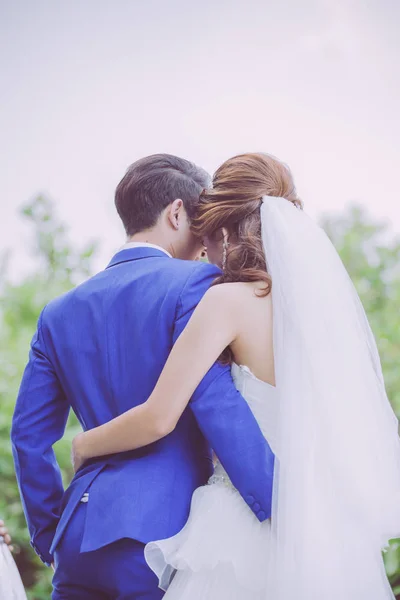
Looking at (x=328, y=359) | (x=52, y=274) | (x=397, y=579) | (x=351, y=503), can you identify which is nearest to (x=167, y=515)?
(x=351, y=503)

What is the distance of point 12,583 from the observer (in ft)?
6.59

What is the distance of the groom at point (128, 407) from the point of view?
5.79 feet

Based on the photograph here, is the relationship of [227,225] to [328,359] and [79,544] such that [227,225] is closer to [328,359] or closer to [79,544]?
[328,359]

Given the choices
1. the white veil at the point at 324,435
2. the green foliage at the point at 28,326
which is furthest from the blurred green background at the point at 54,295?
the white veil at the point at 324,435

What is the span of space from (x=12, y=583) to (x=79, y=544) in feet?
1.10

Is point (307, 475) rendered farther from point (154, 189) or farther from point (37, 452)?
point (154, 189)

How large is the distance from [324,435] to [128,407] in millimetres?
527

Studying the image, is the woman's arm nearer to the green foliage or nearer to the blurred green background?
the blurred green background

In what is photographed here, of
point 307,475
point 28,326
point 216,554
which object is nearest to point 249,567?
point 216,554

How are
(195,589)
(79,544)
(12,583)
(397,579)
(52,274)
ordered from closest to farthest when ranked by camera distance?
(195,589), (79,544), (12,583), (397,579), (52,274)

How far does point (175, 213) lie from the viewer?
2230mm

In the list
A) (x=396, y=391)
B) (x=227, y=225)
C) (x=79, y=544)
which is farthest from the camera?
(x=396, y=391)

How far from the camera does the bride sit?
1704 millimetres

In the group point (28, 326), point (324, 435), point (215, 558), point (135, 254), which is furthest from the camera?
point (28, 326)
